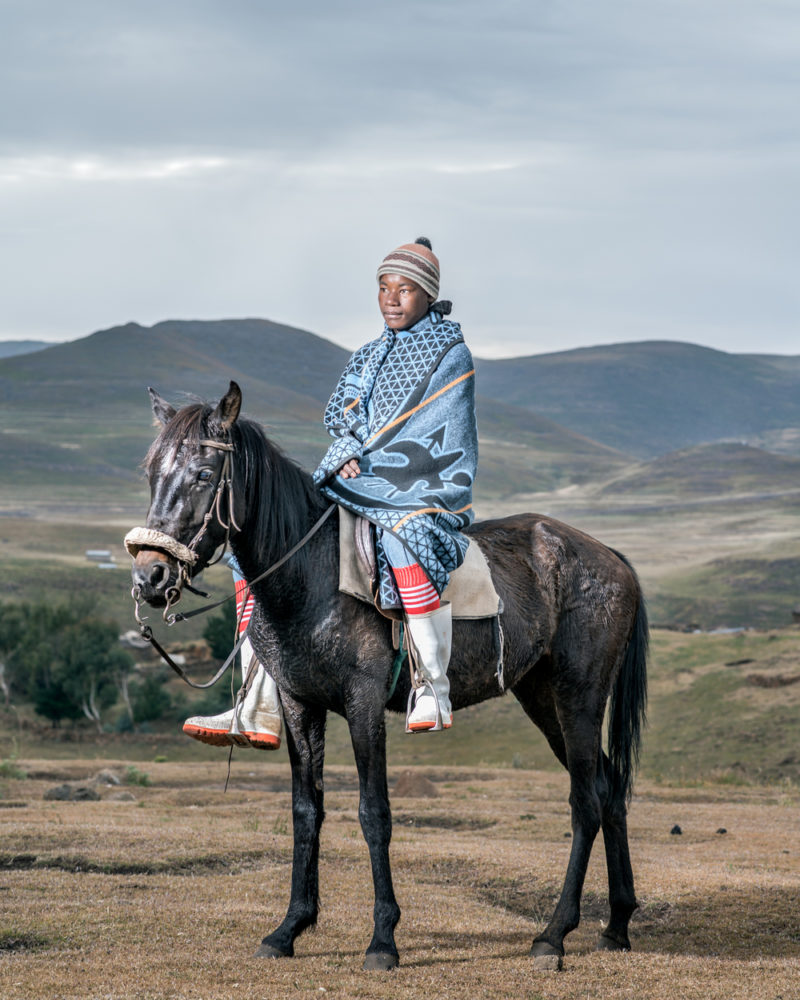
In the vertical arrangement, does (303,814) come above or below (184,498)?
below

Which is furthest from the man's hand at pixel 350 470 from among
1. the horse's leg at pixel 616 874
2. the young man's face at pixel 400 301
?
the horse's leg at pixel 616 874

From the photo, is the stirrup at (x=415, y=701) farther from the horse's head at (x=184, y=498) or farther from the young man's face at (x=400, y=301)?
the young man's face at (x=400, y=301)

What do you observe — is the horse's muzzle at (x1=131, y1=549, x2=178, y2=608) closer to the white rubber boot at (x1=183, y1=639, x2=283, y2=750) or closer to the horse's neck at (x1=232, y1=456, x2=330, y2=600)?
the horse's neck at (x1=232, y1=456, x2=330, y2=600)

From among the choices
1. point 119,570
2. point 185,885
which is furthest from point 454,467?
point 119,570

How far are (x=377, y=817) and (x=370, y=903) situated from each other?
2.72 meters

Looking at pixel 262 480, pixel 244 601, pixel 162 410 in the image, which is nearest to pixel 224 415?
pixel 162 410

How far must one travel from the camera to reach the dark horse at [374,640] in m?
6.25

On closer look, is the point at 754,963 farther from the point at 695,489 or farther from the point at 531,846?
the point at 695,489

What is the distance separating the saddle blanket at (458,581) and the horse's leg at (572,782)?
3.83 ft

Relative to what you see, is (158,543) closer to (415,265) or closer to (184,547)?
(184,547)

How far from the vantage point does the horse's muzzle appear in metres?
5.80

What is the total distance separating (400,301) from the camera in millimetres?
7441

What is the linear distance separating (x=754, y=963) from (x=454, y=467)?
147 inches

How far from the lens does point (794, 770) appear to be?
28.4 metres
